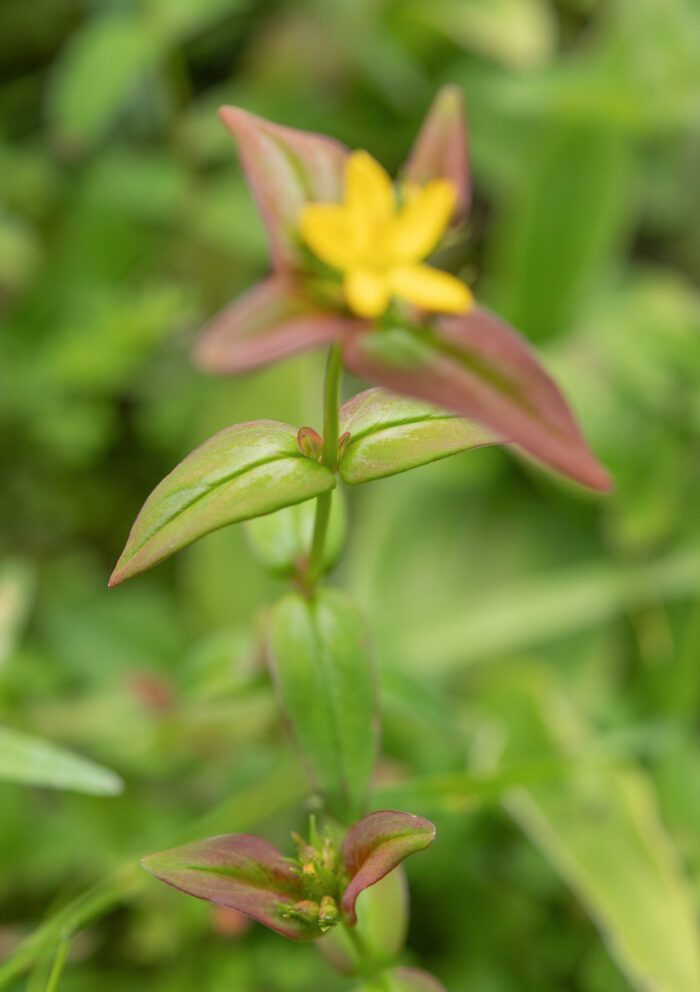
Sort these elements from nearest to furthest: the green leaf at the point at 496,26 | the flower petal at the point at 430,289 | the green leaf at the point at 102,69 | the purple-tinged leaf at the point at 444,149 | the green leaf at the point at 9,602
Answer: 1. the flower petal at the point at 430,289
2. the purple-tinged leaf at the point at 444,149
3. the green leaf at the point at 9,602
4. the green leaf at the point at 102,69
5. the green leaf at the point at 496,26

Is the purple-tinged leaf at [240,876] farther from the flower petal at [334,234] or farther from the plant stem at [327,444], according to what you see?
the flower petal at [334,234]

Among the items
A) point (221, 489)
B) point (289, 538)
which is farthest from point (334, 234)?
point (289, 538)

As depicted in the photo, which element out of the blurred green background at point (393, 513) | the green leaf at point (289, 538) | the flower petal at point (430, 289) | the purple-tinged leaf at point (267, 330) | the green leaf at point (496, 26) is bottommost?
the blurred green background at point (393, 513)

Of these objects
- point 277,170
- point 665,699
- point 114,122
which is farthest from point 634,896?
point 114,122

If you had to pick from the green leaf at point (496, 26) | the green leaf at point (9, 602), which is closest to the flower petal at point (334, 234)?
the green leaf at point (9, 602)

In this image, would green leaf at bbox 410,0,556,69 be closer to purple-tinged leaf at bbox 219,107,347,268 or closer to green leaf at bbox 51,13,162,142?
green leaf at bbox 51,13,162,142

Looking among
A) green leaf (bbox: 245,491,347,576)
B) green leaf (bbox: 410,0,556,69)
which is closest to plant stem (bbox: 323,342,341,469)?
green leaf (bbox: 245,491,347,576)

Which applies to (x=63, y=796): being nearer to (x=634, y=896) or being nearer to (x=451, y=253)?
(x=634, y=896)
